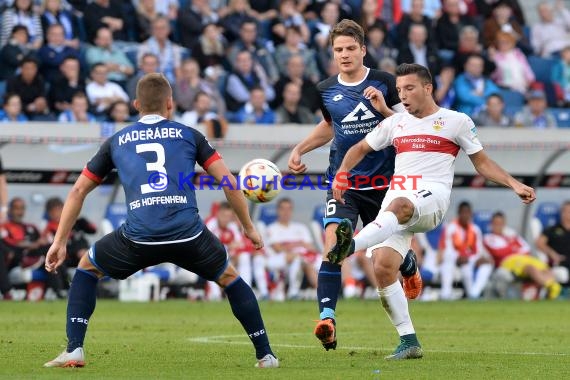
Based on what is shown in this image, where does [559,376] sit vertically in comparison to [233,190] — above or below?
below

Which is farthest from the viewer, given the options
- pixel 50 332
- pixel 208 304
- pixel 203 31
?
pixel 203 31

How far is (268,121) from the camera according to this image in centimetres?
2072

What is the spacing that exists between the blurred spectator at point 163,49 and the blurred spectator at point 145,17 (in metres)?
0.30

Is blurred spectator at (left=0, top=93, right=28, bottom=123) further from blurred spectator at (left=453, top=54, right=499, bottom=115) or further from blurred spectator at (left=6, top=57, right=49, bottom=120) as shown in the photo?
blurred spectator at (left=453, top=54, right=499, bottom=115)

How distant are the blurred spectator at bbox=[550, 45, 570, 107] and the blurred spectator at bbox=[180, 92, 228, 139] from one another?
7489mm

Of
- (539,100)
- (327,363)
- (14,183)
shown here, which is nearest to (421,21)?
(539,100)

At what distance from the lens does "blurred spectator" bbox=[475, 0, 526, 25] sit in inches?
1013

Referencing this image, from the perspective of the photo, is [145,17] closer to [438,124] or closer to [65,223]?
[438,124]

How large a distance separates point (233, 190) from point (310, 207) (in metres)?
12.4

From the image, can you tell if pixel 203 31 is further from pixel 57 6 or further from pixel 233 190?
pixel 233 190

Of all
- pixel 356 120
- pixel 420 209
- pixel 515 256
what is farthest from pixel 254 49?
pixel 420 209

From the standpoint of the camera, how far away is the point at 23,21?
20.4 meters

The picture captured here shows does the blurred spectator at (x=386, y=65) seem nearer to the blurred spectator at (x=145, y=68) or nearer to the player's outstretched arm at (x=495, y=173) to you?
the blurred spectator at (x=145, y=68)

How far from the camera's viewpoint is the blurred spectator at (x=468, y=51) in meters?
23.7
